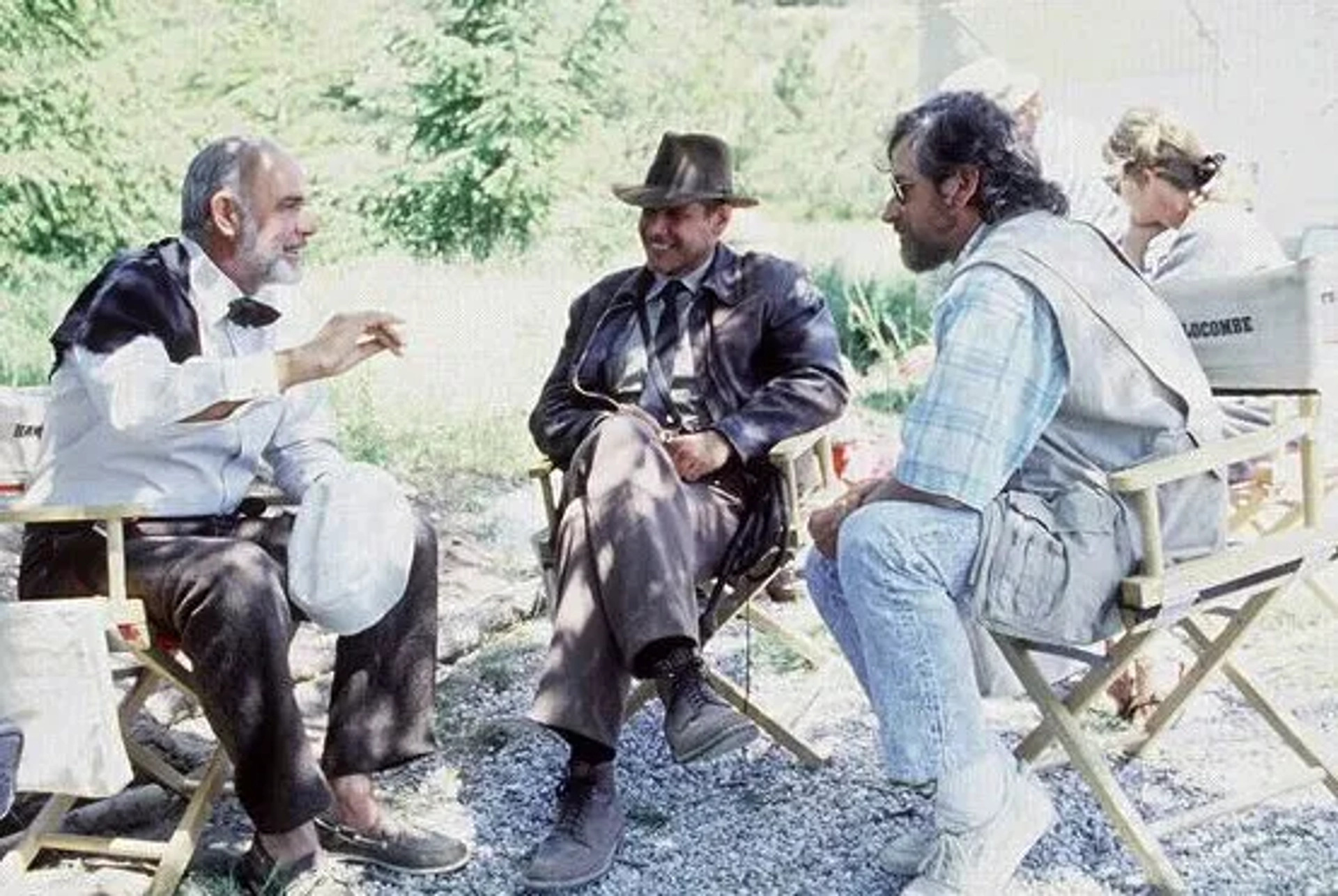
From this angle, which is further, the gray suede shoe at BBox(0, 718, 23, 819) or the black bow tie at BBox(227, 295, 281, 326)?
the black bow tie at BBox(227, 295, 281, 326)

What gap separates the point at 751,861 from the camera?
146 inches

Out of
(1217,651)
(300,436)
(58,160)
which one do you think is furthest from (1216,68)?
(300,436)

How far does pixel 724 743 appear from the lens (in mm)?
3615

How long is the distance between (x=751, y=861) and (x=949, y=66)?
42.6ft

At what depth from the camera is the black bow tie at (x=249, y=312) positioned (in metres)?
3.75

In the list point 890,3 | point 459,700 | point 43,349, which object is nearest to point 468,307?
point 43,349

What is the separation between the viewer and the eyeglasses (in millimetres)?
3492

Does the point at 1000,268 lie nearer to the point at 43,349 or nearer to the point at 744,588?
the point at 744,588

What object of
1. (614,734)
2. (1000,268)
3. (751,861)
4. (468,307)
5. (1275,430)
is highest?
(1000,268)

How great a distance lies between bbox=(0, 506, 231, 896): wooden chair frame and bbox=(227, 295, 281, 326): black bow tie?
50 centimetres

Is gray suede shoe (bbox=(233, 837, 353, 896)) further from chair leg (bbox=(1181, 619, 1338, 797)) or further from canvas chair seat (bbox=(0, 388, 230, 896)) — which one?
chair leg (bbox=(1181, 619, 1338, 797))

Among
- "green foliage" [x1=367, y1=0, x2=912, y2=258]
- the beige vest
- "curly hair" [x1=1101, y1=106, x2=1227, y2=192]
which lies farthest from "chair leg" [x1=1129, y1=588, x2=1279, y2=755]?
"green foliage" [x1=367, y1=0, x2=912, y2=258]

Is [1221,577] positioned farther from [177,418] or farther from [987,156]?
[177,418]

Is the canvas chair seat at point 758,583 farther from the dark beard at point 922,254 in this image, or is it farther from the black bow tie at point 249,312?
the black bow tie at point 249,312
